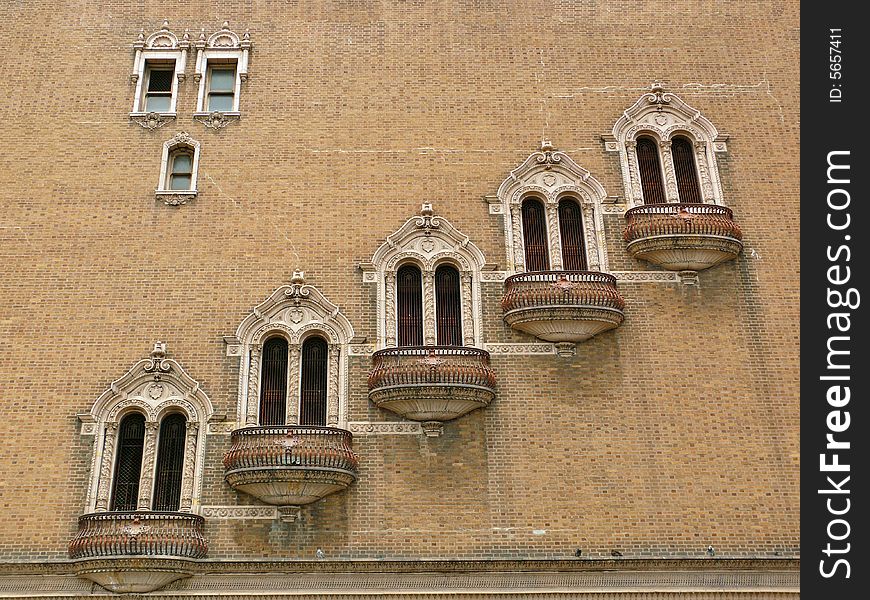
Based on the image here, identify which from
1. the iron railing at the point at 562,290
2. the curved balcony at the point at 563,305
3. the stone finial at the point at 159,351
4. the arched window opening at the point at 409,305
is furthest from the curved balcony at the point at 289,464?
the iron railing at the point at 562,290

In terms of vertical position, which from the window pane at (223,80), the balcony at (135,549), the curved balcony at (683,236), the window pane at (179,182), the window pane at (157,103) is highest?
the window pane at (223,80)

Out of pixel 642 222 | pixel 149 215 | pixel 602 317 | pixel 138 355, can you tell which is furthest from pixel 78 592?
pixel 642 222

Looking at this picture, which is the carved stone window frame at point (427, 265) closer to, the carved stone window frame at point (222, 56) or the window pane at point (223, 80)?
the carved stone window frame at point (222, 56)

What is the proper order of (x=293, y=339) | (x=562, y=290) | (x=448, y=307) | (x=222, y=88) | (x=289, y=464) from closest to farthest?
(x=289, y=464), (x=562, y=290), (x=293, y=339), (x=448, y=307), (x=222, y=88)

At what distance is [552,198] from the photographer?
698 inches

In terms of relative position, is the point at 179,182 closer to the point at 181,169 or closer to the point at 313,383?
the point at 181,169

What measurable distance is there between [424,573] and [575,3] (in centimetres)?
1263

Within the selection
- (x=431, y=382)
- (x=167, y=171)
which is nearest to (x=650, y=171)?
(x=431, y=382)

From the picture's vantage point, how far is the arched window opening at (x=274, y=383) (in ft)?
52.5

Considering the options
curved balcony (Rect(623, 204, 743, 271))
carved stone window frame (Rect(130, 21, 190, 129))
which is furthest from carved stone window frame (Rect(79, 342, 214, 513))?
curved balcony (Rect(623, 204, 743, 271))

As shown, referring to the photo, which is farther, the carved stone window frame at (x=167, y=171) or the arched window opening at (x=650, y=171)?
the arched window opening at (x=650, y=171)

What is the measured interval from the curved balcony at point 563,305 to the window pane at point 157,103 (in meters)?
8.36

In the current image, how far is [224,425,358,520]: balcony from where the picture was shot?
14711mm

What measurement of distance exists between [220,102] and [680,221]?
9745 mm
